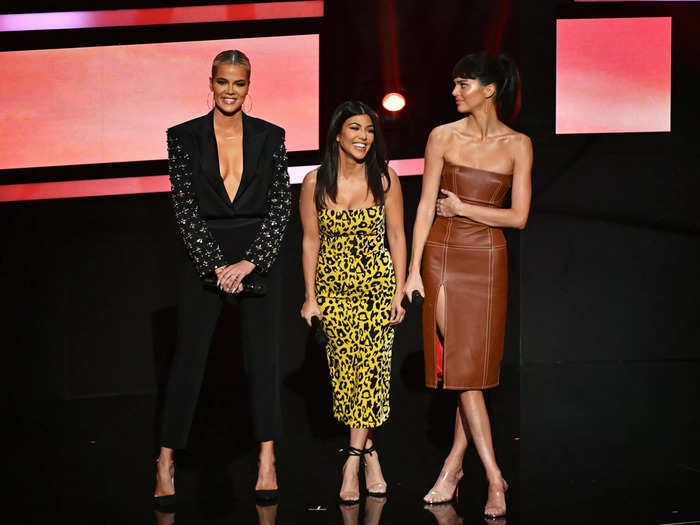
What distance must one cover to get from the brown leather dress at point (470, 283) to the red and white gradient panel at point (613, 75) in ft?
10.1

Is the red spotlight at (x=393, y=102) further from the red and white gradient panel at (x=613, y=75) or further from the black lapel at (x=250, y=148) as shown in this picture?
the black lapel at (x=250, y=148)

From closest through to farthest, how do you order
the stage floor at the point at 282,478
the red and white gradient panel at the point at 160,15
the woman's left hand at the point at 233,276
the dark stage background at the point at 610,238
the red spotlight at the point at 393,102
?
the stage floor at the point at 282,478 → the woman's left hand at the point at 233,276 → the red and white gradient panel at the point at 160,15 → the red spotlight at the point at 393,102 → the dark stage background at the point at 610,238

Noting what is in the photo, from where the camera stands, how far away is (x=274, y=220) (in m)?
3.82

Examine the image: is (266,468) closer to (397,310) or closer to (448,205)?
(397,310)

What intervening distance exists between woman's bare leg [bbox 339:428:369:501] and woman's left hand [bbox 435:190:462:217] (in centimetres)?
96

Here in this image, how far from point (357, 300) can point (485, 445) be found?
78 centimetres

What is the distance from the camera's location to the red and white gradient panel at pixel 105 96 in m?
5.66

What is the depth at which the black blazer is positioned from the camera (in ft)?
12.2

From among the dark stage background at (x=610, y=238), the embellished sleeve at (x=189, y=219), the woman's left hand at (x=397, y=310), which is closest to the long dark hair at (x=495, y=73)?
the woman's left hand at (x=397, y=310)

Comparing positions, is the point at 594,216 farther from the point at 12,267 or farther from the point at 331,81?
the point at 12,267

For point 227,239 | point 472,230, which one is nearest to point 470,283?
point 472,230

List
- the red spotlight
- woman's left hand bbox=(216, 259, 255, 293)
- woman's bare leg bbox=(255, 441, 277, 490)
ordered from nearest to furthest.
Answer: woman's left hand bbox=(216, 259, 255, 293), woman's bare leg bbox=(255, 441, 277, 490), the red spotlight

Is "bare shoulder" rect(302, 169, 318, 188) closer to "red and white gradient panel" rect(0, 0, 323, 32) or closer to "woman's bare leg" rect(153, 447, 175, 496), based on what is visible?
"woman's bare leg" rect(153, 447, 175, 496)

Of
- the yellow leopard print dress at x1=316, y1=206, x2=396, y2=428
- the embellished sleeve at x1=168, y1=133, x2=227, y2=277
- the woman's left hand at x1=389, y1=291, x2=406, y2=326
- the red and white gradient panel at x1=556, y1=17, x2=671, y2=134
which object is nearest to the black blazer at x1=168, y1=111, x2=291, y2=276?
the embellished sleeve at x1=168, y1=133, x2=227, y2=277
